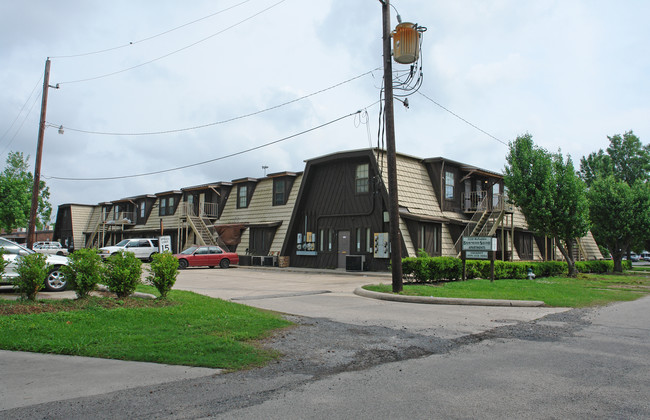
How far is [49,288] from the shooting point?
1301 cm

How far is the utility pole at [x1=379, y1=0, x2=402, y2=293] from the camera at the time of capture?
14430 millimetres

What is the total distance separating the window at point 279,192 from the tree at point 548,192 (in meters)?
15.2

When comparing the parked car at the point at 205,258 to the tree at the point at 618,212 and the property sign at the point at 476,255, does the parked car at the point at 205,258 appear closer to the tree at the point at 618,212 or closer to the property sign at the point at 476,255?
the property sign at the point at 476,255

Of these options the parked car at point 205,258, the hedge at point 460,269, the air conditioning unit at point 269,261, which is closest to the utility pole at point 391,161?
the hedge at point 460,269

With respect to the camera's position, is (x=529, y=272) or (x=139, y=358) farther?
(x=529, y=272)

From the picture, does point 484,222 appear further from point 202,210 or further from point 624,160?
point 624,160

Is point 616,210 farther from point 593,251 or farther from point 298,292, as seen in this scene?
point 298,292

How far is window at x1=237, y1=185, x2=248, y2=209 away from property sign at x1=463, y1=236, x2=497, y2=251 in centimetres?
2103

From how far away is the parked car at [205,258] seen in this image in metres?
29.3

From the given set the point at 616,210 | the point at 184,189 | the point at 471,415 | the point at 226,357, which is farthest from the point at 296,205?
the point at 471,415

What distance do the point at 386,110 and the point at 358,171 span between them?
13517 millimetres

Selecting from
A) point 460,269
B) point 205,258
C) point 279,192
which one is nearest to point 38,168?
point 205,258

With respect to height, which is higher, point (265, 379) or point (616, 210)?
point (616, 210)

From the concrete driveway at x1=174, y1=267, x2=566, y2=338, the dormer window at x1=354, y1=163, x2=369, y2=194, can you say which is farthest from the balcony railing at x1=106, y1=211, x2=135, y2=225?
the concrete driveway at x1=174, y1=267, x2=566, y2=338
